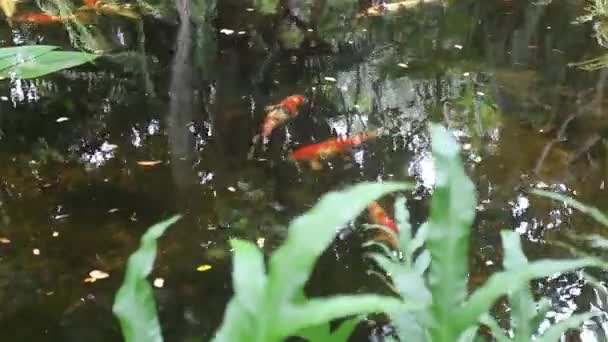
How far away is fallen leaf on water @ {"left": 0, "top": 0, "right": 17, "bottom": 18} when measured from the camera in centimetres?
627

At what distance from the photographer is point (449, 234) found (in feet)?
2.77

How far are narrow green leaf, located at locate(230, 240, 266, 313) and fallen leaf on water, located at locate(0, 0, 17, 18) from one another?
20.3ft

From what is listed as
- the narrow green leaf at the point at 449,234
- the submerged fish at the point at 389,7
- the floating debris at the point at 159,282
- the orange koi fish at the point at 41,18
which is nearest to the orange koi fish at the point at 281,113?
the floating debris at the point at 159,282

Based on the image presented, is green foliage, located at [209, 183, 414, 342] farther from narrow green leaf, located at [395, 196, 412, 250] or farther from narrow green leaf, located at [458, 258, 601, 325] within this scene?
narrow green leaf, located at [395, 196, 412, 250]

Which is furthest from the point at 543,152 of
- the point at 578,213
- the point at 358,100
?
the point at 358,100

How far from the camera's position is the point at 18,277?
9.93ft

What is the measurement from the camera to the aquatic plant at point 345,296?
0.68 meters

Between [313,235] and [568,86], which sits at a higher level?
[313,235]

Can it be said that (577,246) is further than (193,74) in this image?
No

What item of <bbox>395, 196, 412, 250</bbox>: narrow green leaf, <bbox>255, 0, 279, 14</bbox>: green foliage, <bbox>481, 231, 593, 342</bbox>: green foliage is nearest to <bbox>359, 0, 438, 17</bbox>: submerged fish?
<bbox>255, 0, 279, 14</bbox>: green foliage

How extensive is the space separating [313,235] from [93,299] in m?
2.48

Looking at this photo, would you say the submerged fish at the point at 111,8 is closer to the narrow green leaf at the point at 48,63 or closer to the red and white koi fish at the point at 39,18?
the red and white koi fish at the point at 39,18

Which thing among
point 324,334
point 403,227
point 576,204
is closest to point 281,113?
point 403,227

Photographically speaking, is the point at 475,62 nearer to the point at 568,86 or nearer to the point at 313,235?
the point at 568,86
